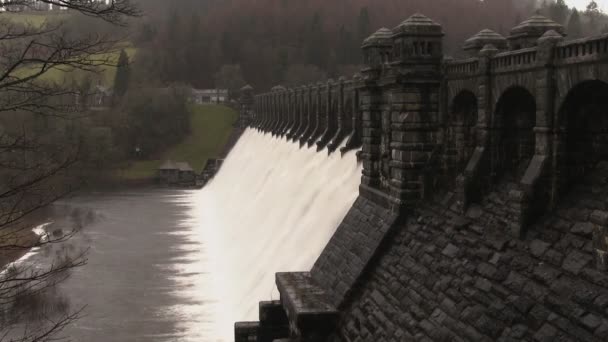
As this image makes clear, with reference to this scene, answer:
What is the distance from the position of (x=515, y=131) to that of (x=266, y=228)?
20750 mm

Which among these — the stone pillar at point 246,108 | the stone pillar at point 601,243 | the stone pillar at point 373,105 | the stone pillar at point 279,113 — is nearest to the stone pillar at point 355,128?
the stone pillar at point 373,105

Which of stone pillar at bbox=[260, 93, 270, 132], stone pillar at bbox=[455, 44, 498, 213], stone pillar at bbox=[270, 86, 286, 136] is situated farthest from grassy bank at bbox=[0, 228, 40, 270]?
stone pillar at bbox=[260, 93, 270, 132]

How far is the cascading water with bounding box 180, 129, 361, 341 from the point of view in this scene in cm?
2602

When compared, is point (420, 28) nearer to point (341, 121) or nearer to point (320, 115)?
point (341, 121)

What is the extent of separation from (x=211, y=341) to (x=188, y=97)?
8470 cm

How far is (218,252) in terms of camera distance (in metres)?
38.8

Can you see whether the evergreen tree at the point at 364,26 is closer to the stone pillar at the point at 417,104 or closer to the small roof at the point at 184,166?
the small roof at the point at 184,166

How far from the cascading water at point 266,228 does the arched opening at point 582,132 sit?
12.2 metres

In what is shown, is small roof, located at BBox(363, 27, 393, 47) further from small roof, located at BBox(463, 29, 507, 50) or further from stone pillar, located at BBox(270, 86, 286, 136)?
stone pillar, located at BBox(270, 86, 286, 136)

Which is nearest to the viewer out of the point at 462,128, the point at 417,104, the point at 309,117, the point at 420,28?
the point at 462,128

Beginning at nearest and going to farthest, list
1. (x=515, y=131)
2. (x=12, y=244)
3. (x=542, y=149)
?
1. (x=542, y=149)
2. (x=12, y=244)
3. (x=515, y=131)

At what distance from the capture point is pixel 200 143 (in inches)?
3568

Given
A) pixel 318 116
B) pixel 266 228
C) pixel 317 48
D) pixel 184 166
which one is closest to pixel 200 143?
pixel 184 166

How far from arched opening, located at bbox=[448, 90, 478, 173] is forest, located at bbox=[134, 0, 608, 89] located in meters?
84.5
